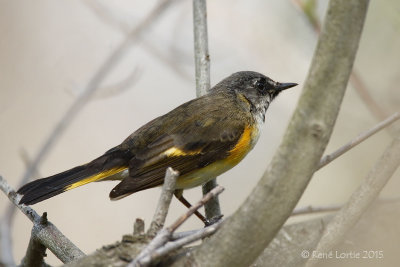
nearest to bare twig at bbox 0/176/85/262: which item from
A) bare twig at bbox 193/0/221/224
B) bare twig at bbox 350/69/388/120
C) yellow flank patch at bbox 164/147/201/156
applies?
yellow flank patch at bbox 164/147/201/156

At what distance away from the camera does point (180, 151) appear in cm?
364

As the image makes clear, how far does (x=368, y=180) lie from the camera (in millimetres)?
1893

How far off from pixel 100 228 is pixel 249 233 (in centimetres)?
423

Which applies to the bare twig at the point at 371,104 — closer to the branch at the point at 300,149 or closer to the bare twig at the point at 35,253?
the branch at the point at 300,149

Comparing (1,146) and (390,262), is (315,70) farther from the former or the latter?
(1,146)

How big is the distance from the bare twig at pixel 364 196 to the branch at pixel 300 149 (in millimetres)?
263

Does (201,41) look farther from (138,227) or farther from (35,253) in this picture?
(138,227)

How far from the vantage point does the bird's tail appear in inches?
134

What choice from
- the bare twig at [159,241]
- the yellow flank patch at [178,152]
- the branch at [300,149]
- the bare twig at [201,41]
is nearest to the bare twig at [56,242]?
Result: the bare twig at [159,241]

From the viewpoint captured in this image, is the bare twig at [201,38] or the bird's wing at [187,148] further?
the bare twig at [201,38]

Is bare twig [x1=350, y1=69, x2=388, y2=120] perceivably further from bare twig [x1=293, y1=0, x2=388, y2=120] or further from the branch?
the branch

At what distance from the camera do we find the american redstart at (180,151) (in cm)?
352

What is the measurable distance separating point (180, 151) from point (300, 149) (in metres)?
2.03

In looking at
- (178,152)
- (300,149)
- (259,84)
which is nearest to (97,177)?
(178,152)
